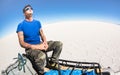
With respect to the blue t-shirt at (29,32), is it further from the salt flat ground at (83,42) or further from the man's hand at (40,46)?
the salt flat ground at (83,42)

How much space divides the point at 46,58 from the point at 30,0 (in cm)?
46

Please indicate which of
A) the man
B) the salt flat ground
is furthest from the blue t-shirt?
the salt flat ground

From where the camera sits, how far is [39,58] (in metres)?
1.93

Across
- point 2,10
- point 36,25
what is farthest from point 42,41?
point 2,10

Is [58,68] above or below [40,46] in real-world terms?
below

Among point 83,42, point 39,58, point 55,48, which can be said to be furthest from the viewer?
point 83,42

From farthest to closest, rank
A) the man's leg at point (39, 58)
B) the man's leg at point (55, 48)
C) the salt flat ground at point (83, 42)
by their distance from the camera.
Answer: the salt flat ground at point (83, 42) → the man's leg at point (55, 48) → the man's leg at point (39, 58)

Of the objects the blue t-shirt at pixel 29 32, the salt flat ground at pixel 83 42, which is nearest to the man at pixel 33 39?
the blue t-shirt at pixel 29 32

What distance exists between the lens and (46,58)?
2.06m

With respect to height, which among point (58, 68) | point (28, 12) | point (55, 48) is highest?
Result: point (28, 12)

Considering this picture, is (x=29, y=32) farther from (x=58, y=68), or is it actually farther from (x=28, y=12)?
(x=58, y=68)

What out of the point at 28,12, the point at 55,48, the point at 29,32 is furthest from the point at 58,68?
the point at 28,12

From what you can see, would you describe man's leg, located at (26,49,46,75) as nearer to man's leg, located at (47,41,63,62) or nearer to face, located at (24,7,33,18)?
man's leg, located at (47,41,63,62)

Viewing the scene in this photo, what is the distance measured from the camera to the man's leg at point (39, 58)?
193cm
